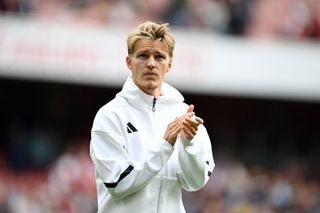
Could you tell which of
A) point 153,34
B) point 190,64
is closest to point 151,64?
point 153,34

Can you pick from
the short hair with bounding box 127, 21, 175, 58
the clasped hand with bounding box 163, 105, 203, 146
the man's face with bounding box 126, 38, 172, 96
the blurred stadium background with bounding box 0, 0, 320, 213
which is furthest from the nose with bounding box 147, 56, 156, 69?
the blurred stadium background with bounding box 0, 0, 320, 213

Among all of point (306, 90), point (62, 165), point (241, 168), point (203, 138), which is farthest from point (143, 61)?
point (306, 90)

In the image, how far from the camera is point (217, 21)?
19906mm

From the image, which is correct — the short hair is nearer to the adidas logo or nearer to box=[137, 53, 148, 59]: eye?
box=[137, 53, 148, 59]: eye

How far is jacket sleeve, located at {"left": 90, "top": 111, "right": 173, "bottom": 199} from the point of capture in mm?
5934

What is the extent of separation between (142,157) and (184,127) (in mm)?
263

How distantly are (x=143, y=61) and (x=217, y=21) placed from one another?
45.6 ft

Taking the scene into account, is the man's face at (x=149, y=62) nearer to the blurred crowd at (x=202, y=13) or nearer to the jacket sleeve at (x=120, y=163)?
the jacket sleeve at (x=120, y=163)

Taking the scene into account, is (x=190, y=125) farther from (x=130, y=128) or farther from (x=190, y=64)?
(x=190, y=64)

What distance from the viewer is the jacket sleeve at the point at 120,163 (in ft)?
19.5

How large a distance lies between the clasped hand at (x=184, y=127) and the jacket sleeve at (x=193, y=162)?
0.20 ft

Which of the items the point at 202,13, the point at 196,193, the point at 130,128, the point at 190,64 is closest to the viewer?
the point at 130,128

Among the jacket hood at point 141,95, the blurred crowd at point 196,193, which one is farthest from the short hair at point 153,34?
the blurred crowd at point 196,193

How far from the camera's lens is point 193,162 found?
600cm
